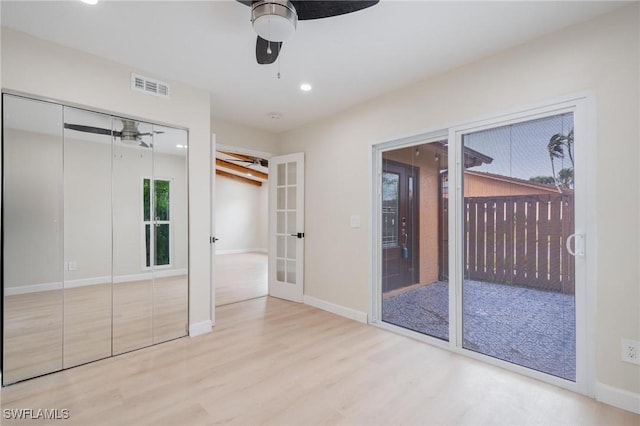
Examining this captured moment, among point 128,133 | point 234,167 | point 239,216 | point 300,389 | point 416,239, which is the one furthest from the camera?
point 239,216

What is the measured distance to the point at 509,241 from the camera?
8.24ft

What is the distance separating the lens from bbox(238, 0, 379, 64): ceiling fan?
1660 mm

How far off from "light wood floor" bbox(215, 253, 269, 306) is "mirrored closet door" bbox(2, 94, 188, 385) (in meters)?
1.49

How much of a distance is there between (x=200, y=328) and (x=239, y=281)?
2.67 meters

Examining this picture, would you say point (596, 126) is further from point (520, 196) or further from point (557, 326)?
point (557, 326)

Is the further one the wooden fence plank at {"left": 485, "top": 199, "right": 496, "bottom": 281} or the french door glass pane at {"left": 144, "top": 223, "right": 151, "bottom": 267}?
the french door glass pane at {"left": 144, "top": 223, "right": 151, "bottom": 267}

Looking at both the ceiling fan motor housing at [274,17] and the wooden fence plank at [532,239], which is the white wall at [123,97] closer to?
the ceiling fan motor housing at [274,17]

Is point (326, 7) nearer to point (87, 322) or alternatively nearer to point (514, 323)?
point (514, 323)

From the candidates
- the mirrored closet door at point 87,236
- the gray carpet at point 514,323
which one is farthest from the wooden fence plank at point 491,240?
the mirrored closet door at point 87,236

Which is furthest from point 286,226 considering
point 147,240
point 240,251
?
point 240,251

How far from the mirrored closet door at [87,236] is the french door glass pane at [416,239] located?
224 centimetres

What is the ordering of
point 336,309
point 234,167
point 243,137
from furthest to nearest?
point 234,167, point 243,137, point 336,309

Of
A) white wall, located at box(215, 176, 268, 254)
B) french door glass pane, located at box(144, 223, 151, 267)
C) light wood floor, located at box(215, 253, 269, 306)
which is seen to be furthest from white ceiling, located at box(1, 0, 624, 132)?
white wall, located at box(215, 176, 268, 254)

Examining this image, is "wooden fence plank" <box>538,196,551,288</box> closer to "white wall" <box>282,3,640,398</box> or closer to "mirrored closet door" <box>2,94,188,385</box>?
"white wall" <box>282,3,640,398</box>
